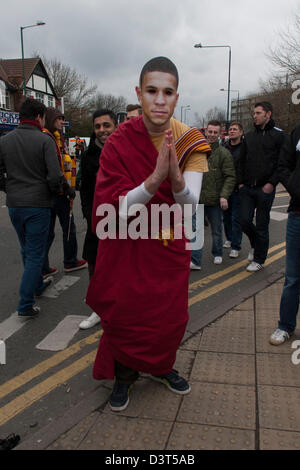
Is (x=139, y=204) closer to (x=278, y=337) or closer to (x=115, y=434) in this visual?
(x=115, y=434)

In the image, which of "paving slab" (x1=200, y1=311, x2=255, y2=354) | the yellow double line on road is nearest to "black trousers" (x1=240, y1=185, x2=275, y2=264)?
"paving slab" (x1=200, y1=311, x2=255, y2=354)

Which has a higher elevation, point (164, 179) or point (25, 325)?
point (164, 179)

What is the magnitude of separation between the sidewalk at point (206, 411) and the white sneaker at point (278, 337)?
5 centimetres

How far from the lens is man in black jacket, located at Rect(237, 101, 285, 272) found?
4.67 m

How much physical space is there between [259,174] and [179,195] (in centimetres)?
306

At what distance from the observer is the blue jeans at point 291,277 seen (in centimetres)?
295

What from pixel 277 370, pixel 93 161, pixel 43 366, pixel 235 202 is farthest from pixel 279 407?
pixel 235 202

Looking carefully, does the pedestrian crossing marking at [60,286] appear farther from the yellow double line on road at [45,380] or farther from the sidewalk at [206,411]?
the sidewalk at [206,411]

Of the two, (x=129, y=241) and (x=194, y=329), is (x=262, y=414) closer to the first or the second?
(x=194, y=329)

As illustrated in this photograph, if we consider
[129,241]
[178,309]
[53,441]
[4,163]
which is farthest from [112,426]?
[4,163]

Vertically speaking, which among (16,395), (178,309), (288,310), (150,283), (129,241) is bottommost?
(16,395)

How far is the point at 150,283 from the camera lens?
2.08m

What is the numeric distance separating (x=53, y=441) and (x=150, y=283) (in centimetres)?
102

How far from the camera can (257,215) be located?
4.90 m
